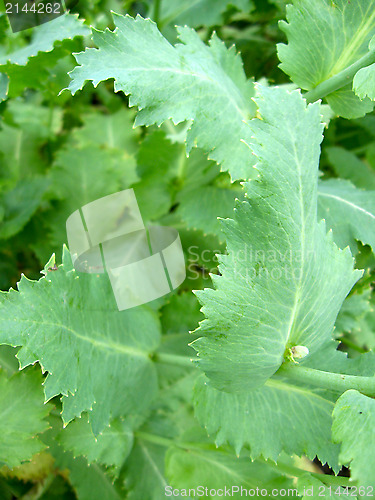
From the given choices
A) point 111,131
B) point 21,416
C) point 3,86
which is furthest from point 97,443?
point 111,131

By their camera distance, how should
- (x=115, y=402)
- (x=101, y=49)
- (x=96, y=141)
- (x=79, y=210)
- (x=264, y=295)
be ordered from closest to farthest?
(x=264, y=295), (x=101, y=49), (x=115, y=402), (x=79, y=210), (x=96, y=141)

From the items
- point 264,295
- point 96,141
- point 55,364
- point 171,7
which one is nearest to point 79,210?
point 96,141

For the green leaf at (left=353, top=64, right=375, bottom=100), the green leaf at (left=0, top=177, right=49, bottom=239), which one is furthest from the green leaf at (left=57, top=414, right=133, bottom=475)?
the green leaf at (left=353, top=64, right=375, bottom=100)

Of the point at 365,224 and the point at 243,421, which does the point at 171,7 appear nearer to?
the point at 365,224

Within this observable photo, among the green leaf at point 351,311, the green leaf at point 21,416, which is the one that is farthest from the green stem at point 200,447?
the green leaf at point 351,311

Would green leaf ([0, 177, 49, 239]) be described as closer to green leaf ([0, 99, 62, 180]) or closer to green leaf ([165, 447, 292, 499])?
green leaf ([0, 99, 62, 180])
